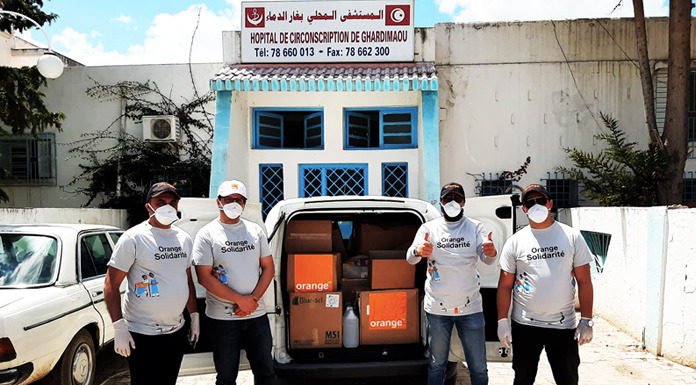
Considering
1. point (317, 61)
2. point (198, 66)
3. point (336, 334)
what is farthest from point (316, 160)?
point (336, 334)

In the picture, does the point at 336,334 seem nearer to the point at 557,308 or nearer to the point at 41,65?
the point at 557,308

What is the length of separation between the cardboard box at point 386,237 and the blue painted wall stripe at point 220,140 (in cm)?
471

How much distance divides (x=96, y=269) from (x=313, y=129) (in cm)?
571

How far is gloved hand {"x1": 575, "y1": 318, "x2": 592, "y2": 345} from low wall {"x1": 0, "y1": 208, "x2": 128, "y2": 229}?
841cm

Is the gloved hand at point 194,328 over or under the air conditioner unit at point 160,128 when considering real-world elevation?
under

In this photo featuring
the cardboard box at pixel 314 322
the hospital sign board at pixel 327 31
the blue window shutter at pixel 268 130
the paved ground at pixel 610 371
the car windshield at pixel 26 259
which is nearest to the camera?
the car windshield at pixel 26 259

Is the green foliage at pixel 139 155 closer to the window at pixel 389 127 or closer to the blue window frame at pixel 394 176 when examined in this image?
the window at pixel 389 127

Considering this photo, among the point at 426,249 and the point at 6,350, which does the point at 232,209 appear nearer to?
the point at 426,249

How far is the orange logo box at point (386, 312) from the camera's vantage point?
400 centimetres

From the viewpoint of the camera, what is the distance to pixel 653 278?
17.3 feet

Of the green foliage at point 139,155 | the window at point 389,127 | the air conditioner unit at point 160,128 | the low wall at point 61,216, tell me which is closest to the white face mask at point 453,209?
the window at point 389,127

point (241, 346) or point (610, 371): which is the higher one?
point (241, 346)

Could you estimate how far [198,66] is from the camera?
36.3ft

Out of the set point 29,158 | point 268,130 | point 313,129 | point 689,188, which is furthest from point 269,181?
point 689,188
